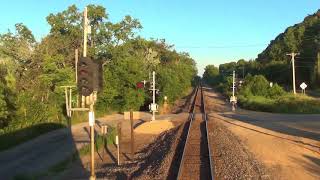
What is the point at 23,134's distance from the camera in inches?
1278

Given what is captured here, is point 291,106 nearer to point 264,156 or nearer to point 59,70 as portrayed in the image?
point 59,70

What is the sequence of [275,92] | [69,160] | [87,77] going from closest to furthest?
[87,77] → [69,160] → [275,92]

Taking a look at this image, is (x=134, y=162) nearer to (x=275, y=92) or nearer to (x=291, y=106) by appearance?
(x=291, y=106)

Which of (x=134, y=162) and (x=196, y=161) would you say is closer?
(x=196, y=161)

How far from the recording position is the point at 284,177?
1673cm

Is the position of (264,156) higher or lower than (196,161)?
lower

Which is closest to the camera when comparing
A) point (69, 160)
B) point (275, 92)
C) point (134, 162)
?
point (134, 162)

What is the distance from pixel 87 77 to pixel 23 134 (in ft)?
62.6

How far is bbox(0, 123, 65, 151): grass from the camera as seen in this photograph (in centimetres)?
2925

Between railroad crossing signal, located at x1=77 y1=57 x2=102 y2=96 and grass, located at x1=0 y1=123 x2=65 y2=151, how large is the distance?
15013 mm

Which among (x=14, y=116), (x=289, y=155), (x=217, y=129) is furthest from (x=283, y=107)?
(x=289, y=155)

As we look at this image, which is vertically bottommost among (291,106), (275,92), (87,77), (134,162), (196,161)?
(134,162)

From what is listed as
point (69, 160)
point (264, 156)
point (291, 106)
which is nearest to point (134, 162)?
point (69, 160)

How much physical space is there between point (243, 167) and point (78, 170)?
21.6ft
